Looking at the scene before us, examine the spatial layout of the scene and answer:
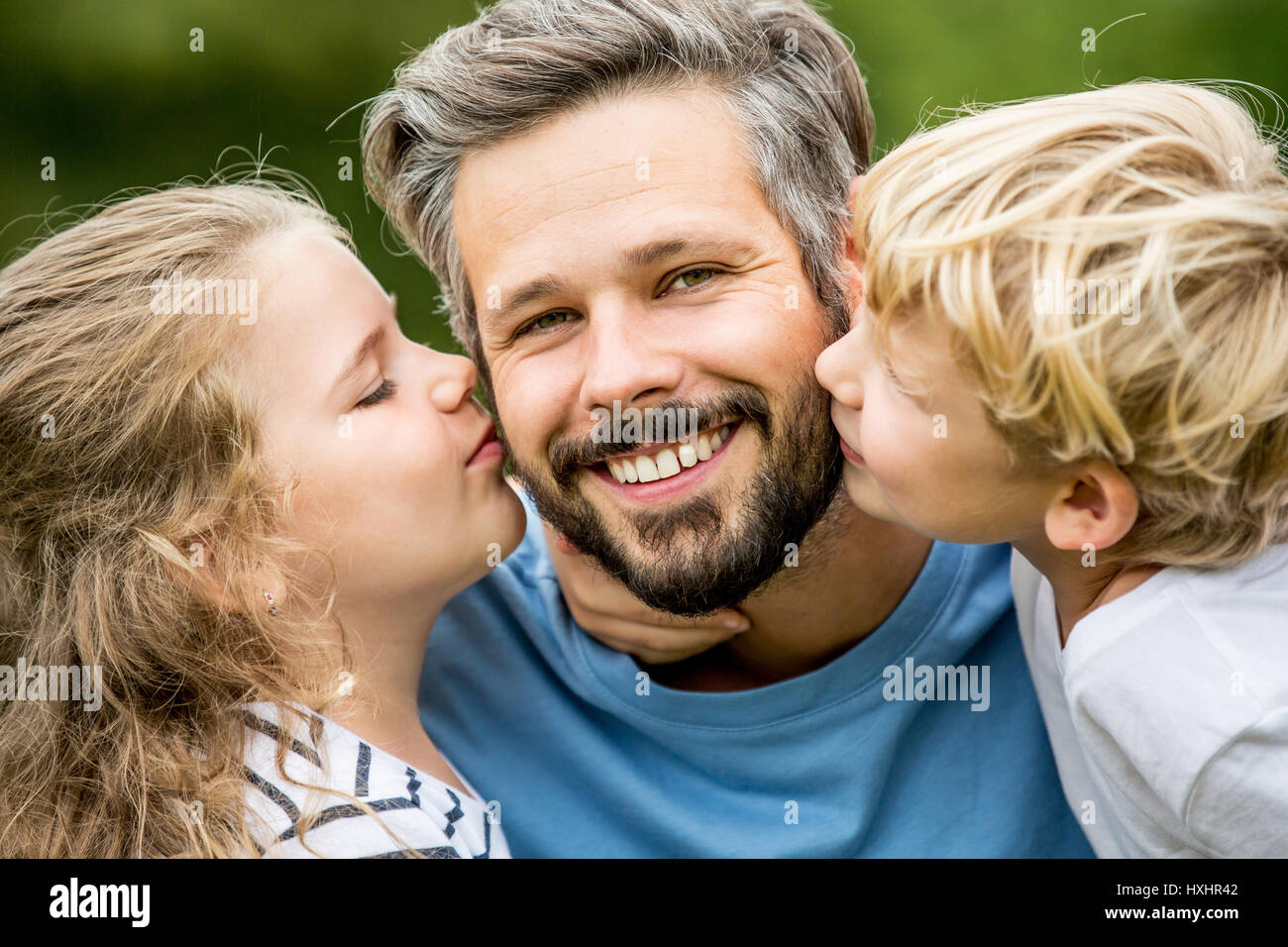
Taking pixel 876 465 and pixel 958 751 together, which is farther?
pixel 958 751

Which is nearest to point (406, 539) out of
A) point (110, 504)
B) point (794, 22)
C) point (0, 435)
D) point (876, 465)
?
point (110, 504)

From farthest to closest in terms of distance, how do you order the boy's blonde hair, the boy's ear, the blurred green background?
the blurred green background
the boy's ear
the boy's blonde hair

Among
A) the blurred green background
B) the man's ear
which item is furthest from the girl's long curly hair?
the blurred green background

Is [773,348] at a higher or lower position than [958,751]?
higher

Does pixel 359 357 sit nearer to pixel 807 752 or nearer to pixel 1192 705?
pixel 807 752

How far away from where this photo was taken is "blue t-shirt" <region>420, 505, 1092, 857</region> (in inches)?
91.7

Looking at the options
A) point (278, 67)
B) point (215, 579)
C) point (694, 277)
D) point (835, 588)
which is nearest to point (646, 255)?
point (694, 277)

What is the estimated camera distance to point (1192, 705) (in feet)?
5.77

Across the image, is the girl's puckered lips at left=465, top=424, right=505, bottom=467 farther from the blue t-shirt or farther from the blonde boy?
the blonde boy

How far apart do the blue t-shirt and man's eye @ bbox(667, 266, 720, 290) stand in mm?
719

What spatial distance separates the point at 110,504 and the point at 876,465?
1.31 m

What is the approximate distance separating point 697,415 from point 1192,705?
934mm

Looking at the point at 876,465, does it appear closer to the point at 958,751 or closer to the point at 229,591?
the point at 958,751
